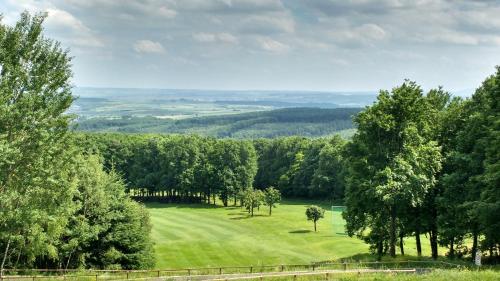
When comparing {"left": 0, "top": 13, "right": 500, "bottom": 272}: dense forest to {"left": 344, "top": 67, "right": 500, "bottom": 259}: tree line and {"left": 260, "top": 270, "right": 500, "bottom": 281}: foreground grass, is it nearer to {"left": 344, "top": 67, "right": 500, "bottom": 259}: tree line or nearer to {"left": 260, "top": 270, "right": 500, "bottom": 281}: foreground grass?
{"left": 344, "top": 67, "right": 500, "bottom": 259}: tree line

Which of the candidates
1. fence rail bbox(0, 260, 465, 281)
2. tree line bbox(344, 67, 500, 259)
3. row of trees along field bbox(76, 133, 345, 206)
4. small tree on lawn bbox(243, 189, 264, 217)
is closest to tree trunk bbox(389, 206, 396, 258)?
tree line bbox(344, 67, 500, 259)

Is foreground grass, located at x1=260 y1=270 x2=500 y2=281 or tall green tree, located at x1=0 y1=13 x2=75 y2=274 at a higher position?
tall green tree, located at x1=0 y1=13 x2=75 y2=274

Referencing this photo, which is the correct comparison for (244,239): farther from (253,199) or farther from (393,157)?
(393,157)

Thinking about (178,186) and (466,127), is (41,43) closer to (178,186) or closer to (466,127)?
(466,127)

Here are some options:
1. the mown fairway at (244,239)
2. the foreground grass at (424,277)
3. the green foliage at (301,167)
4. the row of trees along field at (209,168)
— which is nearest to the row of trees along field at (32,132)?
the foreground grass at (424,277)

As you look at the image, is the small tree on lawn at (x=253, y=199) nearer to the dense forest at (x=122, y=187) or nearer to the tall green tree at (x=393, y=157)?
the dense forest at (x=122, y=187)

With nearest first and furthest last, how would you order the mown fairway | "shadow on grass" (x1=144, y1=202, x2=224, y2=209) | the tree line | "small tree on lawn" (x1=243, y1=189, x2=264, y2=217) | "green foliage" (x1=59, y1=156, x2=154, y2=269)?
the tree line
"green foliage" (x1=59, y1=156, x2=154, y2=269)
the mown fairway
"small tree on lawn" (x1=243, y1=189, x2=264, y2=217)
"shadow on grass" (x1=144, y1=202, x2=224, y2=209)

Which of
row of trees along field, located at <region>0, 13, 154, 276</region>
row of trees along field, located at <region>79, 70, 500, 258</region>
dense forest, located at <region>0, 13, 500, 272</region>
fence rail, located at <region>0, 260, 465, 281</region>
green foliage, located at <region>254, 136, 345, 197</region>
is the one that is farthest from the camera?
green foliage, located at <region>254, 136, 345, 197</region>

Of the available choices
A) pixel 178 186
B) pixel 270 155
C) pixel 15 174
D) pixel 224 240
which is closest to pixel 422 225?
pixel 15 174
